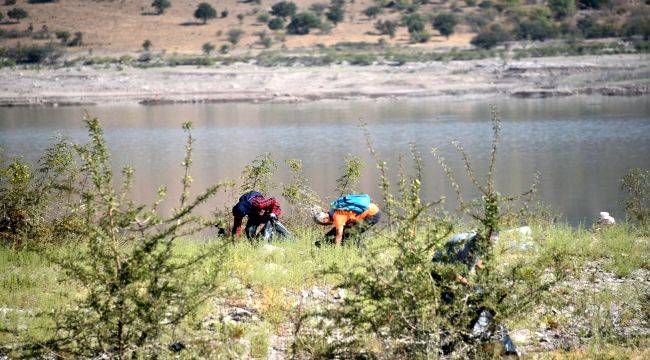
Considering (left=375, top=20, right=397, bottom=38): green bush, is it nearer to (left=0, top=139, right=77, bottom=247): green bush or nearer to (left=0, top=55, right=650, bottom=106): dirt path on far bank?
(left=0, top=55, right=650, bottom=106): dirt path on far bank

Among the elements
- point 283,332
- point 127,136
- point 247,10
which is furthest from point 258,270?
point 247,10

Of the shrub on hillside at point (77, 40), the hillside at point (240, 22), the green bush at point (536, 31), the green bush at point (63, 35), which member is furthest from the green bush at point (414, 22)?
the green bush at point (63, 35)

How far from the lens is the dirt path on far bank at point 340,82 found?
44438 millimetres

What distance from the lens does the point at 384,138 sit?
29828 mm

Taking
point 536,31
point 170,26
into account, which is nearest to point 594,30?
point 536,31

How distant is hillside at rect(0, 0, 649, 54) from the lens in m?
65.0

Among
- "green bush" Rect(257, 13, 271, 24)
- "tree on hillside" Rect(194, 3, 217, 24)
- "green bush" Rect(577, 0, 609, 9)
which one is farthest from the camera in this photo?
"green bush" Rect(257, 13, 271, 24)

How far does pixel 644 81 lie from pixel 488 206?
4010 centimetres

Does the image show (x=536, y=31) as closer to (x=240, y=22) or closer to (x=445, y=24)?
(x=445, y=24)

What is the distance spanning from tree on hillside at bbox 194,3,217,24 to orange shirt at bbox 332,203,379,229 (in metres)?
66.7

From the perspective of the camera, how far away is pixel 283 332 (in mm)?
7906

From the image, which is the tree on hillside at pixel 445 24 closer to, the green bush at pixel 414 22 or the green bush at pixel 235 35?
the green bush at pixel 414 22

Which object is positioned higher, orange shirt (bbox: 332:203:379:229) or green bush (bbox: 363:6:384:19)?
green bush (bbox: 363:6:384:19)

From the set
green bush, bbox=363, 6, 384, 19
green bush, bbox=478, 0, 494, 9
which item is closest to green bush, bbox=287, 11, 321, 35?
green bush, bbox=363, 6, 384, 19
